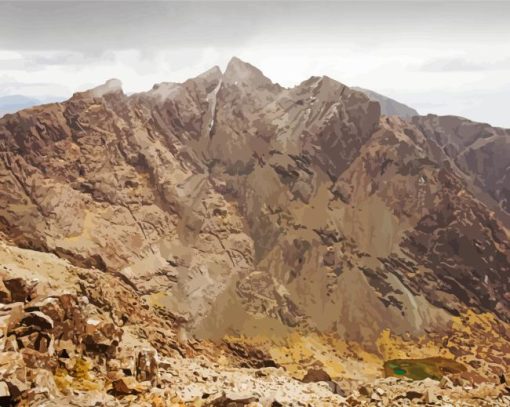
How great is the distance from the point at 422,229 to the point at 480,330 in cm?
2790

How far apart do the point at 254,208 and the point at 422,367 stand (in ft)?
175

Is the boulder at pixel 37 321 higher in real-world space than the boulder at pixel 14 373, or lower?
higher

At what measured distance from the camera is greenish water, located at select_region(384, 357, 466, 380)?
3351 inches

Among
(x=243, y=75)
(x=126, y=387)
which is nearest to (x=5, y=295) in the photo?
(x=126, y=387)

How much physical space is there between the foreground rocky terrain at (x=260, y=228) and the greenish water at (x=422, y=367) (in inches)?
59.1

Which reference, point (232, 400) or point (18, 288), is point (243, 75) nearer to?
point (18, 288)

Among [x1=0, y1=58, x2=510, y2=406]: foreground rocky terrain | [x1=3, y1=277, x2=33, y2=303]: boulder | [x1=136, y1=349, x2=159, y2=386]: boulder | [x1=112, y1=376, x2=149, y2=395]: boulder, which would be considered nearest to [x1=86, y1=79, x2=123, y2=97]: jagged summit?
[x1=0, y1=58, x2=510, y2=406]: foreground rocky terrain

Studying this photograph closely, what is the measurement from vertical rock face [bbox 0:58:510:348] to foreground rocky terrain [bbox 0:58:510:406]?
349 millimetres

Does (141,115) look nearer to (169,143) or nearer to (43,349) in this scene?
(169,143)

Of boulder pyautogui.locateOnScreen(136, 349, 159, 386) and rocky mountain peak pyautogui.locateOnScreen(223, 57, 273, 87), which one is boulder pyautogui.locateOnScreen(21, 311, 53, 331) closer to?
boulder pyautogui.locateOnScreen(136, 349, 159, 386)

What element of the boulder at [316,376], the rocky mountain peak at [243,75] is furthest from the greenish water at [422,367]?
the rocky mountain peak at [243,75]

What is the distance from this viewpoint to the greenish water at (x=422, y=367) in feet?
279

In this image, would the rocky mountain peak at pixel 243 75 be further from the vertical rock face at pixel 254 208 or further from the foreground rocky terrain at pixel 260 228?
the vertical rock face at pixel 254 208

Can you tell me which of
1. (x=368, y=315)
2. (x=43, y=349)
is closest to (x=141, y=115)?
(x=368, y=315)
